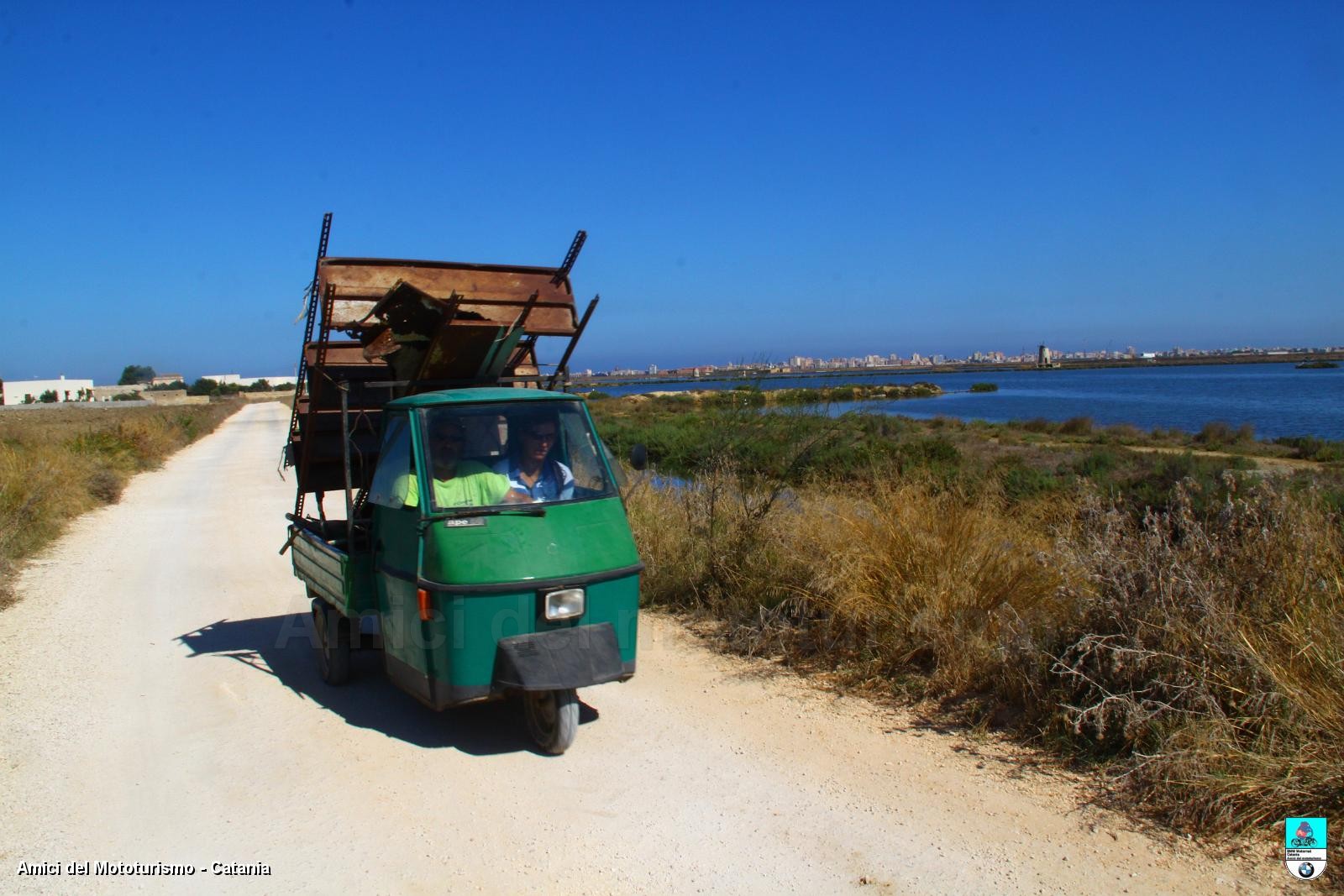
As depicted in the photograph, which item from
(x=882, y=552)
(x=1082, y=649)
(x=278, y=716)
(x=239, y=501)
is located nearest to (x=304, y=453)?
(x=278, y=716)

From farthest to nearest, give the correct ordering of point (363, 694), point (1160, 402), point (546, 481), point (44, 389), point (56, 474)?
point (44, 389) < point (1160, 402) < point (56, 474) < point (363, 694) < point (546, 481)

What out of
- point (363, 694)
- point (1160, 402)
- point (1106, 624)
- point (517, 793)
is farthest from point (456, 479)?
point (1160, 402)

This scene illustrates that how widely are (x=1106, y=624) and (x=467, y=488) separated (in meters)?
3.86

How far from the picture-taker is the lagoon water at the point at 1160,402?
121 ft

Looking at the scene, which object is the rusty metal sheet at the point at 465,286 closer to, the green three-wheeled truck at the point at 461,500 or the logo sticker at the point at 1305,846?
the green three-wheeled truck at the point at 461,500

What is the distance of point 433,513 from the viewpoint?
18.2 ft

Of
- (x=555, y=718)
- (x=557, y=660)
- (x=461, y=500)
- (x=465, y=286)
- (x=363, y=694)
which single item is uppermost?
(x=465, y=286)

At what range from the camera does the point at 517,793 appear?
5.12 m

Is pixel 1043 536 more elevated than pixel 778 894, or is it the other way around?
pixel 1043 536

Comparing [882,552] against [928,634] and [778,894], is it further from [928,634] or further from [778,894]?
[778,894]

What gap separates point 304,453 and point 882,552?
15.2ft

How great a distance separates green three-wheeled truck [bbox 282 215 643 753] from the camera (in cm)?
537

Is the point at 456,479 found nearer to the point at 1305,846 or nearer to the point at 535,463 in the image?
the point at 535,463

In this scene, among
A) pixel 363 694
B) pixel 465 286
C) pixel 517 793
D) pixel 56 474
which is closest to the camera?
pixel 517 793
